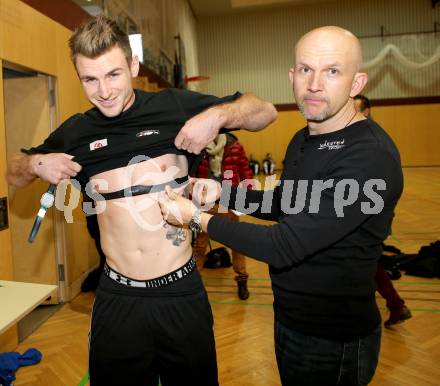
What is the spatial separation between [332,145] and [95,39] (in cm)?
97

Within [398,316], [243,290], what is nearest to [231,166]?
[243,290]

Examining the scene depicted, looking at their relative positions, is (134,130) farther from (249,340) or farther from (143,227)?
(249,340)

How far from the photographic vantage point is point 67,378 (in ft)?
9.69

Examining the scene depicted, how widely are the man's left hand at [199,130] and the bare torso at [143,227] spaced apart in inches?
7.6

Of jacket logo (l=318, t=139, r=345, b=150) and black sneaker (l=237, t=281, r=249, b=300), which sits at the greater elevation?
jacket logo (l=318, t=139, r=345, b=150)

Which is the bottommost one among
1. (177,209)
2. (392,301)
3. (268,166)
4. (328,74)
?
(392,301)

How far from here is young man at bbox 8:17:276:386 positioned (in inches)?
66.2

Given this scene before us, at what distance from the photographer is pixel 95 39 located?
5.10 ft

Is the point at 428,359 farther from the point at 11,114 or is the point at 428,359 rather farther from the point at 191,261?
the point at 11,114

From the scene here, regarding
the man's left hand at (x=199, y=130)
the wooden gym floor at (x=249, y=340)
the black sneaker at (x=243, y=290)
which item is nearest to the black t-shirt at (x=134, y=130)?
the man's left hand at (x=199, y=130)

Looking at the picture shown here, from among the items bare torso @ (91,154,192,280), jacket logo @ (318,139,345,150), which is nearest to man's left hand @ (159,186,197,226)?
bare torso @ (91,154,192,280)

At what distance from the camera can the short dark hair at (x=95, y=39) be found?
1562mm

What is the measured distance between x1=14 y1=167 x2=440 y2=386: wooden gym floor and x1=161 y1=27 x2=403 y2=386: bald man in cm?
148

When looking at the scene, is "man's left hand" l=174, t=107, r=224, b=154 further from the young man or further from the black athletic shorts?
the black athletic shorts
